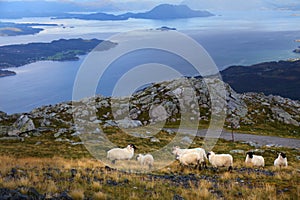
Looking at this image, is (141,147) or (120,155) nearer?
(120,155)

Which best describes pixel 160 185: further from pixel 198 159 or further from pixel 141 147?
pixel 141 147

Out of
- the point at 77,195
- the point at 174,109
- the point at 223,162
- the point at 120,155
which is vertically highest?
the point at 77,195

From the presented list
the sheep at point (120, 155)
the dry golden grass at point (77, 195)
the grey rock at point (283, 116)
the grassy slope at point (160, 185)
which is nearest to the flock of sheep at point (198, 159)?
the sheep at point (120, 155)

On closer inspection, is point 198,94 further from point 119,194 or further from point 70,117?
point 119,194

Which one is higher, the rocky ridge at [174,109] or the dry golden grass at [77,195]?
the dry golden grass at [77,195]

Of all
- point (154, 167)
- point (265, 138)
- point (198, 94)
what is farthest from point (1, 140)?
point (198, 94)

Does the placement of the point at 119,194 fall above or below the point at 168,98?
above

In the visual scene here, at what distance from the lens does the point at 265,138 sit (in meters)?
55.4

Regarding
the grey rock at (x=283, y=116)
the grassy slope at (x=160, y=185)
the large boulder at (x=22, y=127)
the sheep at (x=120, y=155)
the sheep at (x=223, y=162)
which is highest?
the grassy slope at (x=160, y=185)

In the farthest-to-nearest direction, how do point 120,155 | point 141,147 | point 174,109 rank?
point 174,109 → point 141,147 → point 120,155

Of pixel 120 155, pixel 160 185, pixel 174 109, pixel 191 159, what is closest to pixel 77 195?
pixel 160 185

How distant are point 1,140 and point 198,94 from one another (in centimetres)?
5408

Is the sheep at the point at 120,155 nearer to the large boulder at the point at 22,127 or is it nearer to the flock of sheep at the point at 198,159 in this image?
the flock of sheep at the point at 198,159

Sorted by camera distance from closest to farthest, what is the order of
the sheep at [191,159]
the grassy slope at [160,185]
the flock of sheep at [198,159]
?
the grassy slope at [160,185]
the sheep at [191,159]
the flock of sheep at [198,159]
